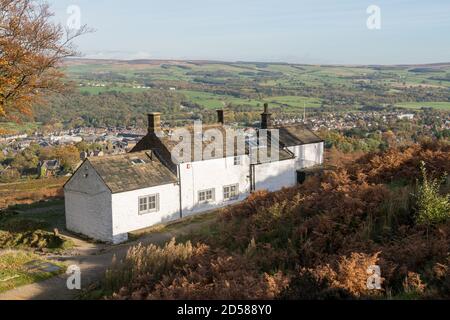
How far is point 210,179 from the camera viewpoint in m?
28.4

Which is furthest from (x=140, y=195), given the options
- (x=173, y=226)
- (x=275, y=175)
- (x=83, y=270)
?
(x=275, y=175)

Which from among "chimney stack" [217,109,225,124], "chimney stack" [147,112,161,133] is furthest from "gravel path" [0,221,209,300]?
"chimney stack" [217,109,225,124]

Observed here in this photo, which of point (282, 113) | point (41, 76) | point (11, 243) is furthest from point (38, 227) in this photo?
point (282, 113)

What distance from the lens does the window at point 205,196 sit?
92.2 ft

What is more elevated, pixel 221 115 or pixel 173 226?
pixel 221 115

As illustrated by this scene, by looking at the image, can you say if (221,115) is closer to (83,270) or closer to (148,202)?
(148,202)

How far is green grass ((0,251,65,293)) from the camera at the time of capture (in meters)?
14.6

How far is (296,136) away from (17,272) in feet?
82.7

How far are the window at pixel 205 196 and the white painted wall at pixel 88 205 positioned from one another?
6.34 m
